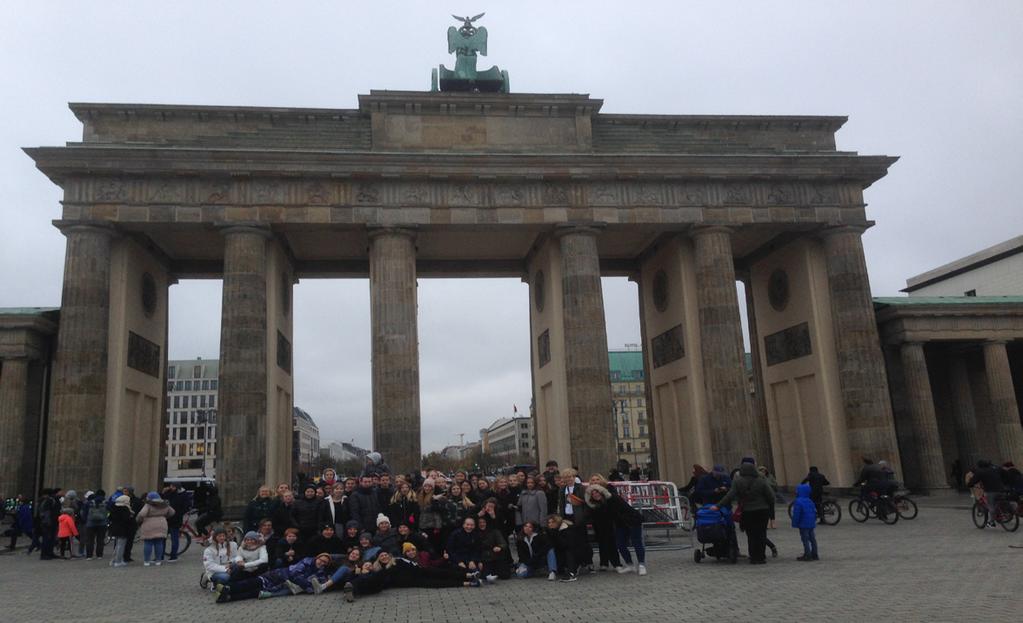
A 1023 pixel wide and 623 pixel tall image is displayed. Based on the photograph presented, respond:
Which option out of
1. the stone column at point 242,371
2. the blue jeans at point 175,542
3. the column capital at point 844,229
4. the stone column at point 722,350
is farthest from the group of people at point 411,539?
the column capital at point 844,229

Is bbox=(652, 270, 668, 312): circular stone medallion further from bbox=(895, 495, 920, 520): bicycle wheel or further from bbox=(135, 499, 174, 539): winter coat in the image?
bbox=(135, 499, 174, 539): winter coat

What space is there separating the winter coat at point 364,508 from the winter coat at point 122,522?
623 cm

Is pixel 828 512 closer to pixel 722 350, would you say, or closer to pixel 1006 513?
pixel 1006 513

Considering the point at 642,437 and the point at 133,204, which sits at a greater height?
the point at 133,204

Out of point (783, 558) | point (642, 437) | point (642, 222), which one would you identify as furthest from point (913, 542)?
point (642, 437)

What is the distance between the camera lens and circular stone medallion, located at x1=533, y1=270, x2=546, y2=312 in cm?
3238

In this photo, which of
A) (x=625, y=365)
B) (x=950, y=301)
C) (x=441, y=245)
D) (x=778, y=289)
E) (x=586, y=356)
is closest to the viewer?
(x=586, y=356)

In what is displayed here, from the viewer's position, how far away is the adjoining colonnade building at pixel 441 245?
1016 inches

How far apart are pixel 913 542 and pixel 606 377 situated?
1385 cm

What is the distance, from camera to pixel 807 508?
1266cm

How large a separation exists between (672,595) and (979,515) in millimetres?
10952

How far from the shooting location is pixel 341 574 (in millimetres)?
11367

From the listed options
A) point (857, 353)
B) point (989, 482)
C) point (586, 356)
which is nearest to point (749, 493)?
point (989, 482)

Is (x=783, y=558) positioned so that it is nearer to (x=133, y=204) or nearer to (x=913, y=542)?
(x=913, y=542)
